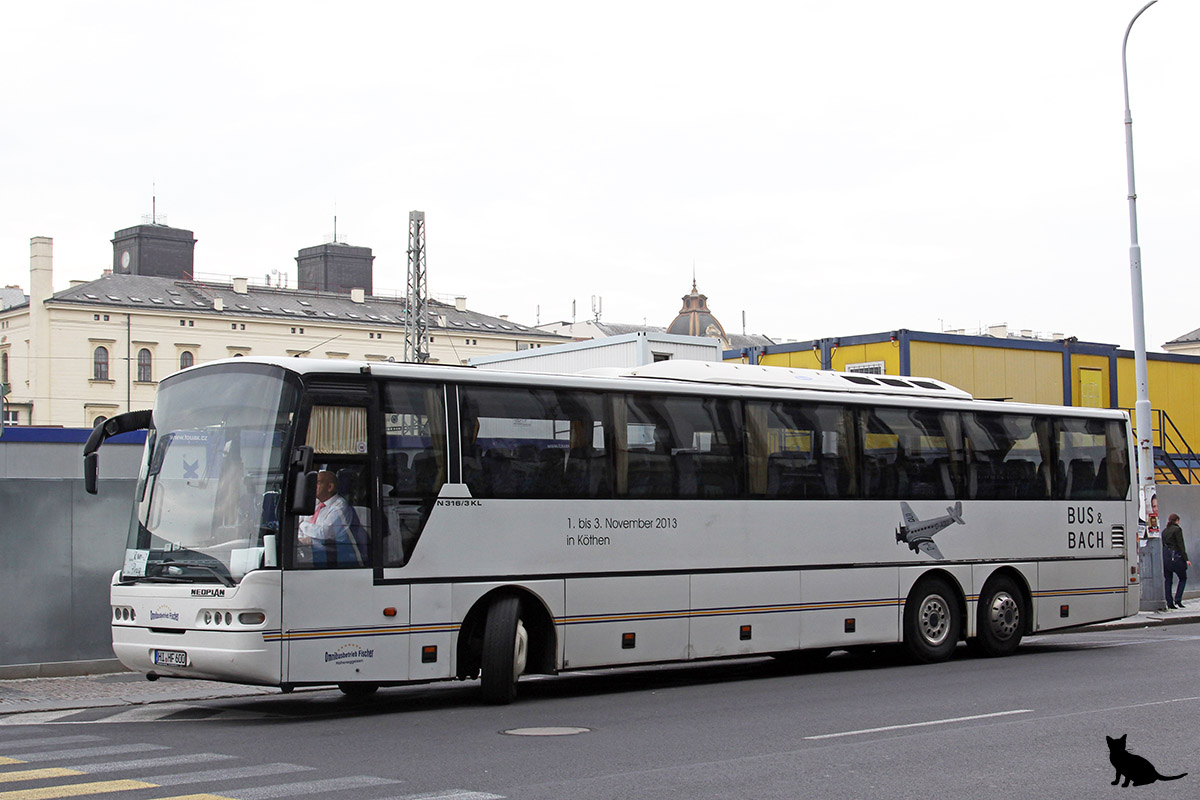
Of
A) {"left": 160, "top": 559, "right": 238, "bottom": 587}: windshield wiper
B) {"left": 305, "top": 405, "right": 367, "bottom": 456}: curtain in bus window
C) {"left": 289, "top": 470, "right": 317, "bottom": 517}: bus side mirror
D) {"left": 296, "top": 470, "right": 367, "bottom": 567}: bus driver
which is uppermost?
{"left": 305, "top": 405, "right": 367, "bottom": 456}: curtain in bus window

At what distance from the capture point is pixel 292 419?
1253cm

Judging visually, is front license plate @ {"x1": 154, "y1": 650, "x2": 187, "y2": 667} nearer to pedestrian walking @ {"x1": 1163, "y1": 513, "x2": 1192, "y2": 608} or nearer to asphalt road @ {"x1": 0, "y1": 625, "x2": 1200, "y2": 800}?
asphalt road @ {"x1": 0, "y1": 625, "x2": 1200, "y2": 800}

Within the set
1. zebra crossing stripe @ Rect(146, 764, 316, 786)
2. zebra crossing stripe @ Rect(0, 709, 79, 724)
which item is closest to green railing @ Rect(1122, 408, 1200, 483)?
zebra crossing stripe @ Rect(0, 709, 79, 724)

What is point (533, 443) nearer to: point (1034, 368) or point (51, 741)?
point (51, 741)

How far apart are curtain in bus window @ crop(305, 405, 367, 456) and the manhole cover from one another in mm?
2924

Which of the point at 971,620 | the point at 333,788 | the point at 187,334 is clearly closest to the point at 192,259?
the point at 187,334

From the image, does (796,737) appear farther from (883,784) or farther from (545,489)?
(545,489)

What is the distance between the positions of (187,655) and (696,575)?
5.32 metres

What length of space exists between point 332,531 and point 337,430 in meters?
0.90

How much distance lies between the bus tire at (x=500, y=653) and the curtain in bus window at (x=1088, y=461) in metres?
8.82

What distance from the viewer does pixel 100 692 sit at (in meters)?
14.9

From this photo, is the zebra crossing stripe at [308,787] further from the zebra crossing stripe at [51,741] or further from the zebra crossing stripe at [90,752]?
the zebra crossing stripe at [51,741]

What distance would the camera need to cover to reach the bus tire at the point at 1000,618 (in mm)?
18141
